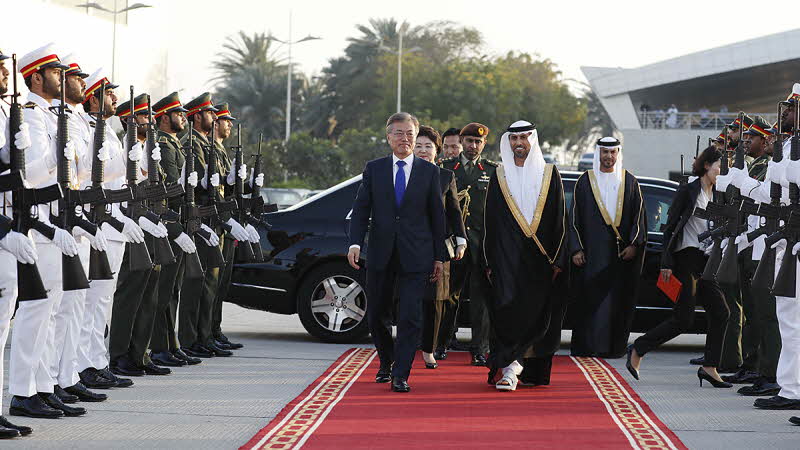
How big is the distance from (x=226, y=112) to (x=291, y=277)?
1.89 m

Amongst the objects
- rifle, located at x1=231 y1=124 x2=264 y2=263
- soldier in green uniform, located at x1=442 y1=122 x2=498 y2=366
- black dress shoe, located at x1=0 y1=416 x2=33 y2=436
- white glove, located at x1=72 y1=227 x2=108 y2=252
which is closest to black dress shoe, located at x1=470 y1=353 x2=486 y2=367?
soldier in green uniform, located at x1=442 y1=122 x2=498 y2=366

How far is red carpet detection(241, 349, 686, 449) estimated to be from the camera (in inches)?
278

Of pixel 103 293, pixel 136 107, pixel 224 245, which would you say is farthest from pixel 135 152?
pixel 224 245

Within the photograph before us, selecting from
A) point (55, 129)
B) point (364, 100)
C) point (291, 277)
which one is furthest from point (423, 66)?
point (55, 129)

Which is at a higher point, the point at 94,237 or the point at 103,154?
the point at 103,154

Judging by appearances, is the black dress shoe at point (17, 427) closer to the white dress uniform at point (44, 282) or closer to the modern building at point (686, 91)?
the white dress uniform at point (44, 282)

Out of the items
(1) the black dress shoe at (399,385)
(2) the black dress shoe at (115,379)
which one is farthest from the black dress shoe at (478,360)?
(2) the black dress shoe at (115,379)

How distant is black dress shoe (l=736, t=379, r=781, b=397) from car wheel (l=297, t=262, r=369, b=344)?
13.5 ft

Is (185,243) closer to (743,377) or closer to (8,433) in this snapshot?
(8,433)

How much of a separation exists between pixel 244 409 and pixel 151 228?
1730 millimetres

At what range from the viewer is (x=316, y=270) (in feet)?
40.7

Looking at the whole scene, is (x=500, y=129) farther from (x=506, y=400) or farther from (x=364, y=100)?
(x=506, y=400)

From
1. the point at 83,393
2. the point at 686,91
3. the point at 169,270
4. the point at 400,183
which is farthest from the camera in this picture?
the point at 686,91

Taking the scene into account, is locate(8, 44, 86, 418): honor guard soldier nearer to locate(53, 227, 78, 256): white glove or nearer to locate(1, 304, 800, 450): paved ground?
locate(53, 227, 78, 256): white glove
